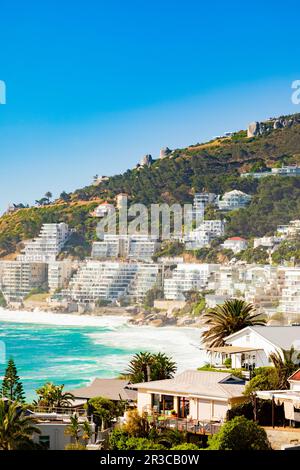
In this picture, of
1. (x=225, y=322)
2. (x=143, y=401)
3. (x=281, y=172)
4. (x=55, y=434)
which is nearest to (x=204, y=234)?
(x=281, y=172)

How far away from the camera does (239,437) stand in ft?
45.1

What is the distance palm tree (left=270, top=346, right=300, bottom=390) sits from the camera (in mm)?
17219

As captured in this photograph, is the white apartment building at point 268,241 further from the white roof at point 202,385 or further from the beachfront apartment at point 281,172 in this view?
the white roof at point 202,385

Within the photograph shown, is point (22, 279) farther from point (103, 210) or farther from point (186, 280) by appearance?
point (186, 280)

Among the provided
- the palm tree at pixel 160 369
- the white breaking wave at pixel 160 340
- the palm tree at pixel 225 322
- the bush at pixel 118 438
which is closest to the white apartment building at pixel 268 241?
the white breaking wave at pixel 160 340

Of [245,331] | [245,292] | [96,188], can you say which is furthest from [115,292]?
[245,331]

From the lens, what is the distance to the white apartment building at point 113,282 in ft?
340

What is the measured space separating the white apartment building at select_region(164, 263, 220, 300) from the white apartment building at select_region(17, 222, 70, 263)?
22592mm

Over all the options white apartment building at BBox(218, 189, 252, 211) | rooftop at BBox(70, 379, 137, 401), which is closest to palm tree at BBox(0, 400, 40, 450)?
rooftop at BBox(70, 379, 137, 401)

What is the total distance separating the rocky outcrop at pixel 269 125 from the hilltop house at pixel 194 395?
383 ft

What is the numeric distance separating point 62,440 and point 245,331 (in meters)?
7.04

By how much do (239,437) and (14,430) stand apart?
3.45m
